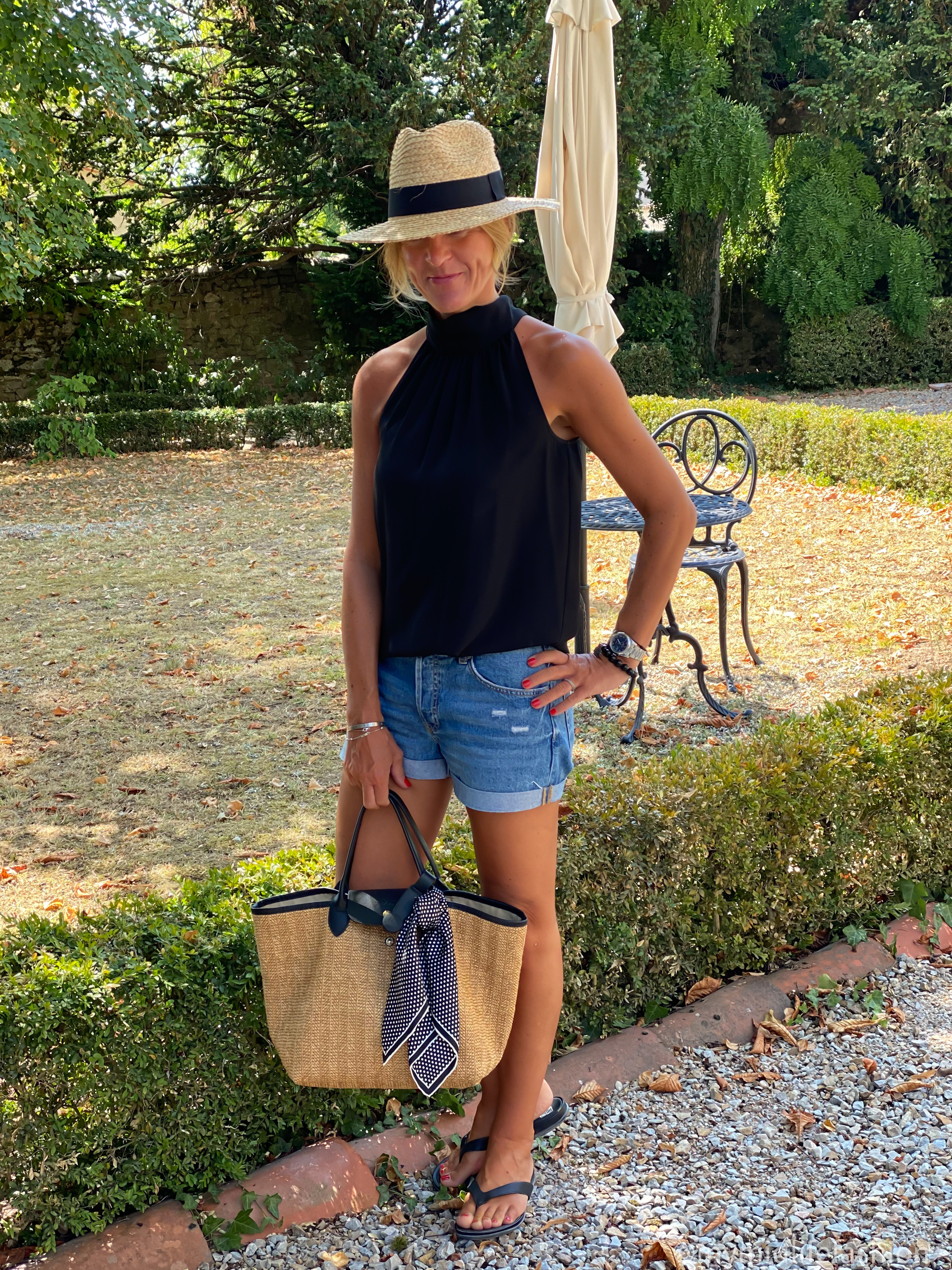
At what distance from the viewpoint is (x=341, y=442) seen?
15.3m

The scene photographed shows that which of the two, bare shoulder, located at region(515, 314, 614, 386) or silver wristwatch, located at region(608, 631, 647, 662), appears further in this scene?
silver wristwatch, located at region(608, 631, 647, 662)

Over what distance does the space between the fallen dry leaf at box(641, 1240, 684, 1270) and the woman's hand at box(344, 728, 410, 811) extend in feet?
3.21

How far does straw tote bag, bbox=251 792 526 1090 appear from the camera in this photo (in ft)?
6.09

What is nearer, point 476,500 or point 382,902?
point 476,500

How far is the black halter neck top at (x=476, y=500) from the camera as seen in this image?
1.80 meters

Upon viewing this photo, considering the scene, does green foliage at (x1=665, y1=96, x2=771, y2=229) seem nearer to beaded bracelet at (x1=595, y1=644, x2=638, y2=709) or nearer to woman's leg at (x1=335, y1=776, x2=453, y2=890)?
beaded bracelet at (x1=595, y1=644, x2=638, y2=709)

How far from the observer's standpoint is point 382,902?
1897mm

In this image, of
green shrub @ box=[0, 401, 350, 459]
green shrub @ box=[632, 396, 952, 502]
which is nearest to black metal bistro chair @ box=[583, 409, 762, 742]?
green shrub @ box=[632, 396, 952, 502]

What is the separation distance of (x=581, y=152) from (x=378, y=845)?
410 centimetres

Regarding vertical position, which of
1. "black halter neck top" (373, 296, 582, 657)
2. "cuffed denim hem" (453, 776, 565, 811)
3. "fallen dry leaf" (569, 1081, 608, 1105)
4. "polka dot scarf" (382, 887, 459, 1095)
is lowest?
"fallen dry leaf" (569, 1081, 608, 1105)

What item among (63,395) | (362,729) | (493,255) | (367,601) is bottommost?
(362,729)

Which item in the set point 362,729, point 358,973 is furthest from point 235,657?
point 358,973

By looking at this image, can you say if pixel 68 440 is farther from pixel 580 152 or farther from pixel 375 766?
pixel 375 766

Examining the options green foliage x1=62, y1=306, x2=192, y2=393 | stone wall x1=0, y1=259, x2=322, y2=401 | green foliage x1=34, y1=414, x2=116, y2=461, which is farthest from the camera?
stone wall x1=0, y1=259, x2=322, y2=401
